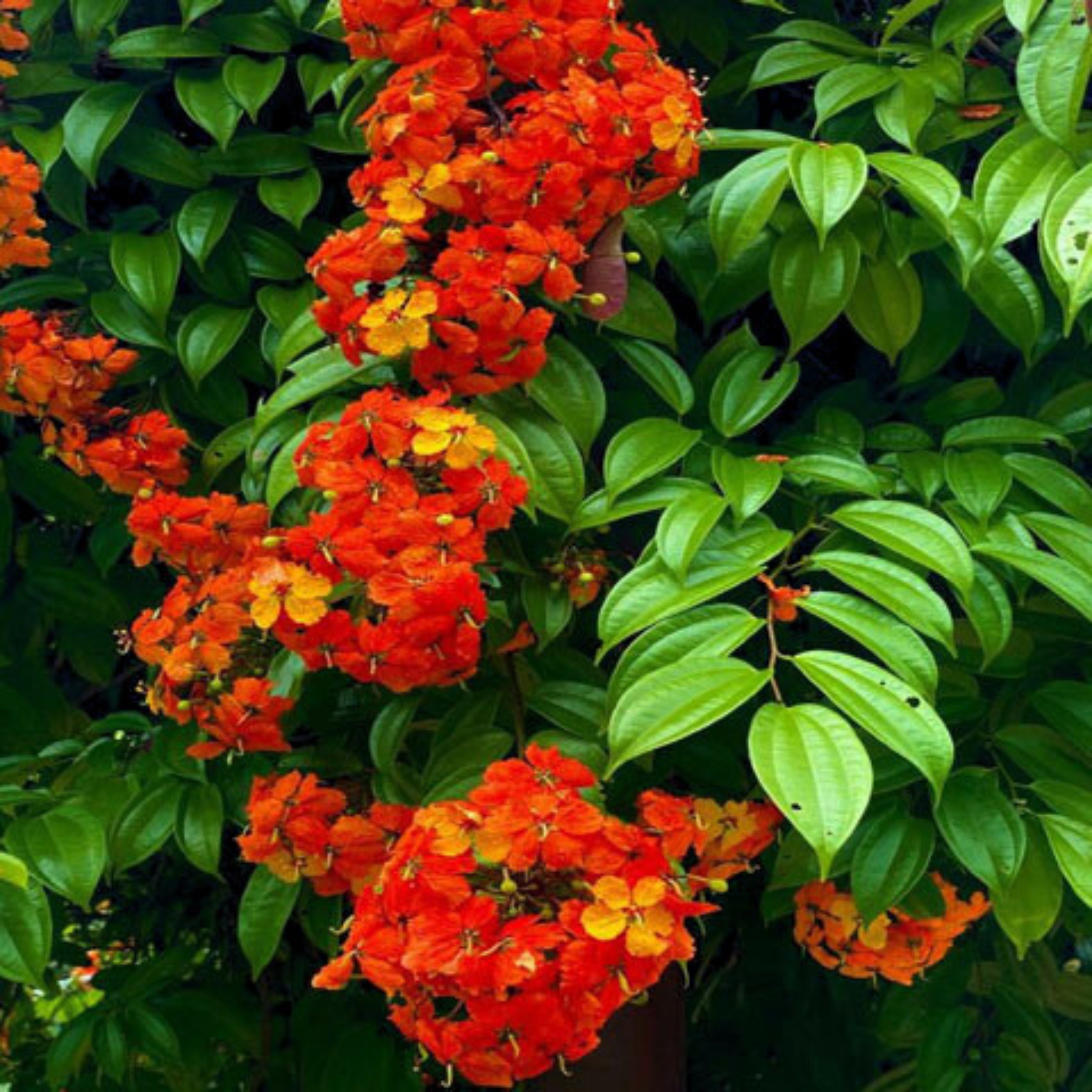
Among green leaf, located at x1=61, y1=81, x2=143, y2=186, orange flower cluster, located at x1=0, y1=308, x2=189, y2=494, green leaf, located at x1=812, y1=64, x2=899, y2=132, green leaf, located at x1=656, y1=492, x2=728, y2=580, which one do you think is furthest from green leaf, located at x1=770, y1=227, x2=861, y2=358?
green leaf, located at x1=61, y1=81, x2=143, y2=186

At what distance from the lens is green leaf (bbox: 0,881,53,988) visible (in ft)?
4.89

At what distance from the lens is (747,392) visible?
5.47ft

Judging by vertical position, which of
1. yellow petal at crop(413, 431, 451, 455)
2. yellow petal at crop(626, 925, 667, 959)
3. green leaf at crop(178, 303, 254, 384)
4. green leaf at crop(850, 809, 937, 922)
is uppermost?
yellow petal at crop(413, 431, 451, 455)

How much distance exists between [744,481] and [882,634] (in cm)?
24

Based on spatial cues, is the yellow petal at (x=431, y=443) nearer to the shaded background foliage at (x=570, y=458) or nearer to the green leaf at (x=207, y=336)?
the shaded background foliage at (x=570, y=458)

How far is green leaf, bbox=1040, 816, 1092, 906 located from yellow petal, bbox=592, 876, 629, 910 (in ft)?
1.30

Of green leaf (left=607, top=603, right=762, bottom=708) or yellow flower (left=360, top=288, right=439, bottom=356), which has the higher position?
yellow flower (left=360, top=288, right=439, bottom=356)

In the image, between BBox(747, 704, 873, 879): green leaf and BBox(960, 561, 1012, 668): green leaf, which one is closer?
BBox(747, 704, 873, 879): green leaf

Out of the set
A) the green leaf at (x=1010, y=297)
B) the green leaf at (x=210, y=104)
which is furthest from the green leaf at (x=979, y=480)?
the green leaf at (x=210, y=104)

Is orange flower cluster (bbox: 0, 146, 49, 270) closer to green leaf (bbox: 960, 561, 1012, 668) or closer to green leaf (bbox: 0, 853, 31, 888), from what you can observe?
green leaf (bbox: 0, 853, 31, 888)

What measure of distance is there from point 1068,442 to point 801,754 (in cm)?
58

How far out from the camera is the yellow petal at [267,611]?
1389 mm

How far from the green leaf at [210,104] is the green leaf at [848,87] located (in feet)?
2.10

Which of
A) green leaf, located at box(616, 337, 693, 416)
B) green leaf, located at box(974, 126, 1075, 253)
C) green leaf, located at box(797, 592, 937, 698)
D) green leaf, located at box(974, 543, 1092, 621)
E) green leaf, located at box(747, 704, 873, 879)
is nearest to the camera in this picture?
green leaf, located at box(747, 704, 873, 879)
